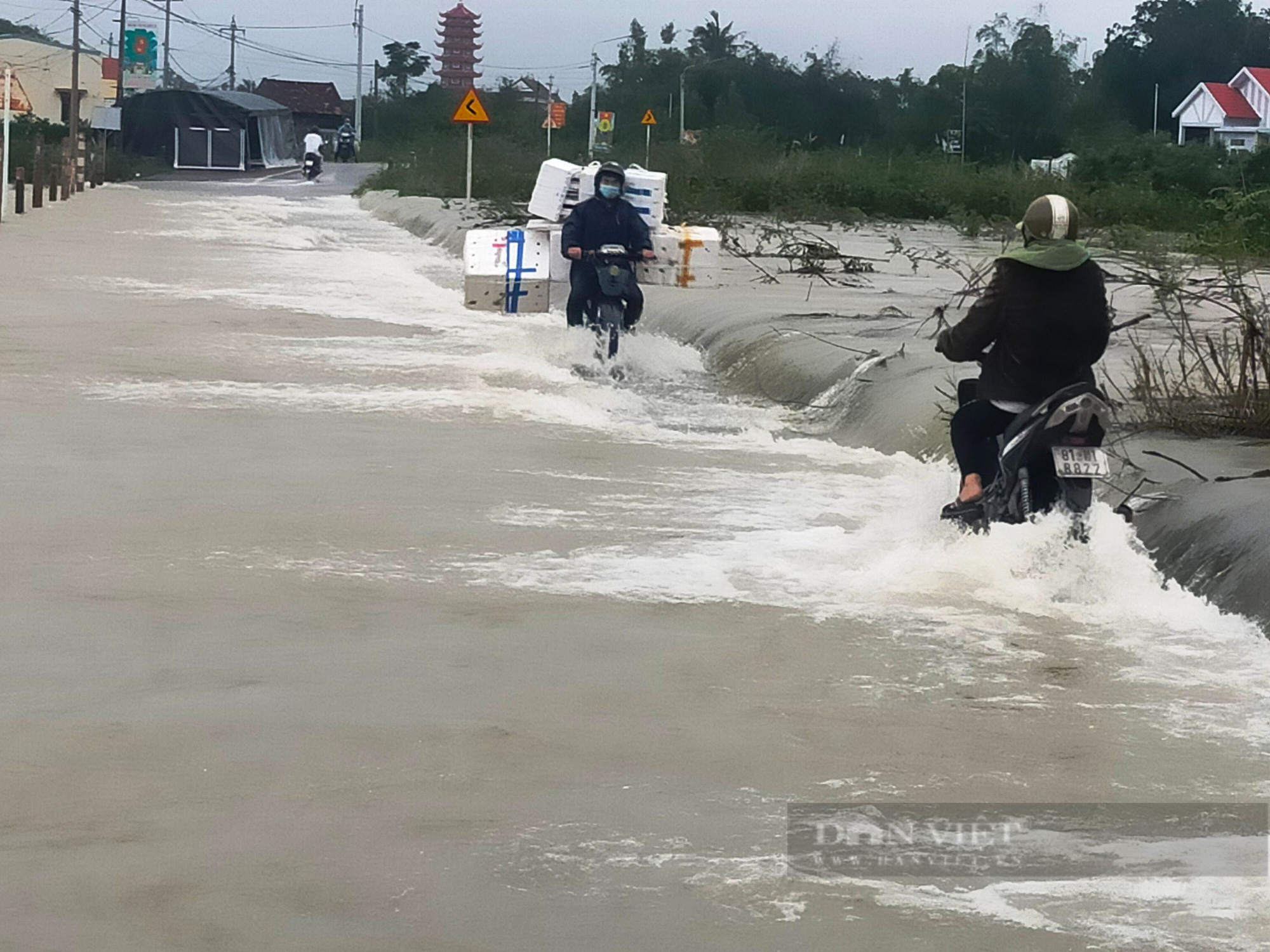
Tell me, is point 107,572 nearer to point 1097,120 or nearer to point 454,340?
point 454,340

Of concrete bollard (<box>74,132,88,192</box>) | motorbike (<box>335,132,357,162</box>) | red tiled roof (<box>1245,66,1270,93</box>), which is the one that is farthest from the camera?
motorbike (<box>335,132,357,162</box>)

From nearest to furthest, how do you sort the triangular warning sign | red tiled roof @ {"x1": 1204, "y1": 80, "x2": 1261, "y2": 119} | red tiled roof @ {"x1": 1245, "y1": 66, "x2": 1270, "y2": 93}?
the triangular warning sign
red tiled roof @ {"x1": 1204, "y1": 80, "x2": 1261, "y2": 119}
red tiled roof @ {"x1": 1245, "y1": 66, "x2": 1270, "y2": 93}

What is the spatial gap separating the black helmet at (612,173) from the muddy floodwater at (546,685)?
218 centimetres

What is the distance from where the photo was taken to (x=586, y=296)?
15.8 m

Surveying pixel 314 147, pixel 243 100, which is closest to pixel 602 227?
pixel 314 147

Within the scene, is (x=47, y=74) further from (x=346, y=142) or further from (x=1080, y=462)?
(x=1080, y=462)

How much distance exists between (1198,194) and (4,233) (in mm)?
26309

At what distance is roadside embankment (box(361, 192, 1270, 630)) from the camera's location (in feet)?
28.8

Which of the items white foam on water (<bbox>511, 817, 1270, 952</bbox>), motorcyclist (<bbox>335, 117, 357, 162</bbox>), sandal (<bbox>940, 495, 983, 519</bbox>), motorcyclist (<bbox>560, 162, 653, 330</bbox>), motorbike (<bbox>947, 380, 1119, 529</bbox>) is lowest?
white foam on water (<bbox>511, 817, 1270, 952</bbox>)

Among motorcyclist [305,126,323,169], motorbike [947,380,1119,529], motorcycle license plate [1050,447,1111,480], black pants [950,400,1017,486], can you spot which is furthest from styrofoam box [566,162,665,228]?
motorcyclist [305,126,323,169]

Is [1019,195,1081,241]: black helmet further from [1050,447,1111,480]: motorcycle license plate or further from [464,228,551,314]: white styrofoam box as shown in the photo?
[464,228,551,314]: white styrofoam box

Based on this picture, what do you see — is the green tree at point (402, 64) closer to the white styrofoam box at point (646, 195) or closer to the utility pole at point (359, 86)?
the utility pole at point (359, 86)

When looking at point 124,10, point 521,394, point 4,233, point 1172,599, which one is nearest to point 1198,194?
point 4,233

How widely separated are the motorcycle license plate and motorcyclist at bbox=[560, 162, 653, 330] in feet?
25.1
